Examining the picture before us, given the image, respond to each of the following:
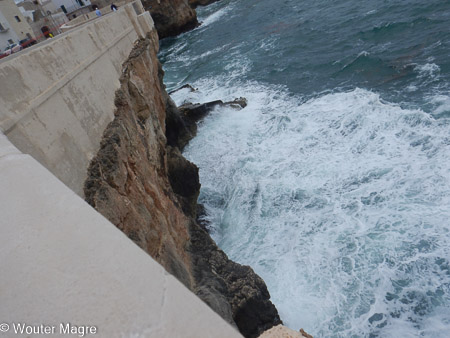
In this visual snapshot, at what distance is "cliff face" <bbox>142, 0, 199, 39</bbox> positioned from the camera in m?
34.8

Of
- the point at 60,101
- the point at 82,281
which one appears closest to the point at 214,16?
the point at 60,101

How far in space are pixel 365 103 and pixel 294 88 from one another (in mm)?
4412

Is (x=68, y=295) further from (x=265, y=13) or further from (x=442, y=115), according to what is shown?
(x=265, y=13)

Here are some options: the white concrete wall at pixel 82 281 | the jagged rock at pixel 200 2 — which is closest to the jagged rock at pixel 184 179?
the white concrete wall at pixel 82 281

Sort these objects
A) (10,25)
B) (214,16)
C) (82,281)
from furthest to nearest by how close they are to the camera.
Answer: (214,16) → (10,25) → (82,281)

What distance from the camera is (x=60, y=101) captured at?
439cm

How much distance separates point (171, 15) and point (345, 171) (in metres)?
32.6

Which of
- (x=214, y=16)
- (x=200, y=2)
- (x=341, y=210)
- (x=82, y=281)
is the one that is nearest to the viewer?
(x=82, y=281)

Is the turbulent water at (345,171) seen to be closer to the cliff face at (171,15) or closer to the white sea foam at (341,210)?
the white sea foam at (341,210)

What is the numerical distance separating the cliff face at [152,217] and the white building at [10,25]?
24267mm

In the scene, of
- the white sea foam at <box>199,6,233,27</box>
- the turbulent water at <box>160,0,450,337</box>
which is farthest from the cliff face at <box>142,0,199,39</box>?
the turbulent water at <box>160,0,450,337</box>

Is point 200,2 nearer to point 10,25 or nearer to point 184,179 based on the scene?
point 10,25

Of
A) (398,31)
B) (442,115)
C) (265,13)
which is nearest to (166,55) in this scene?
(265,13)

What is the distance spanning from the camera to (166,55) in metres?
31.2
